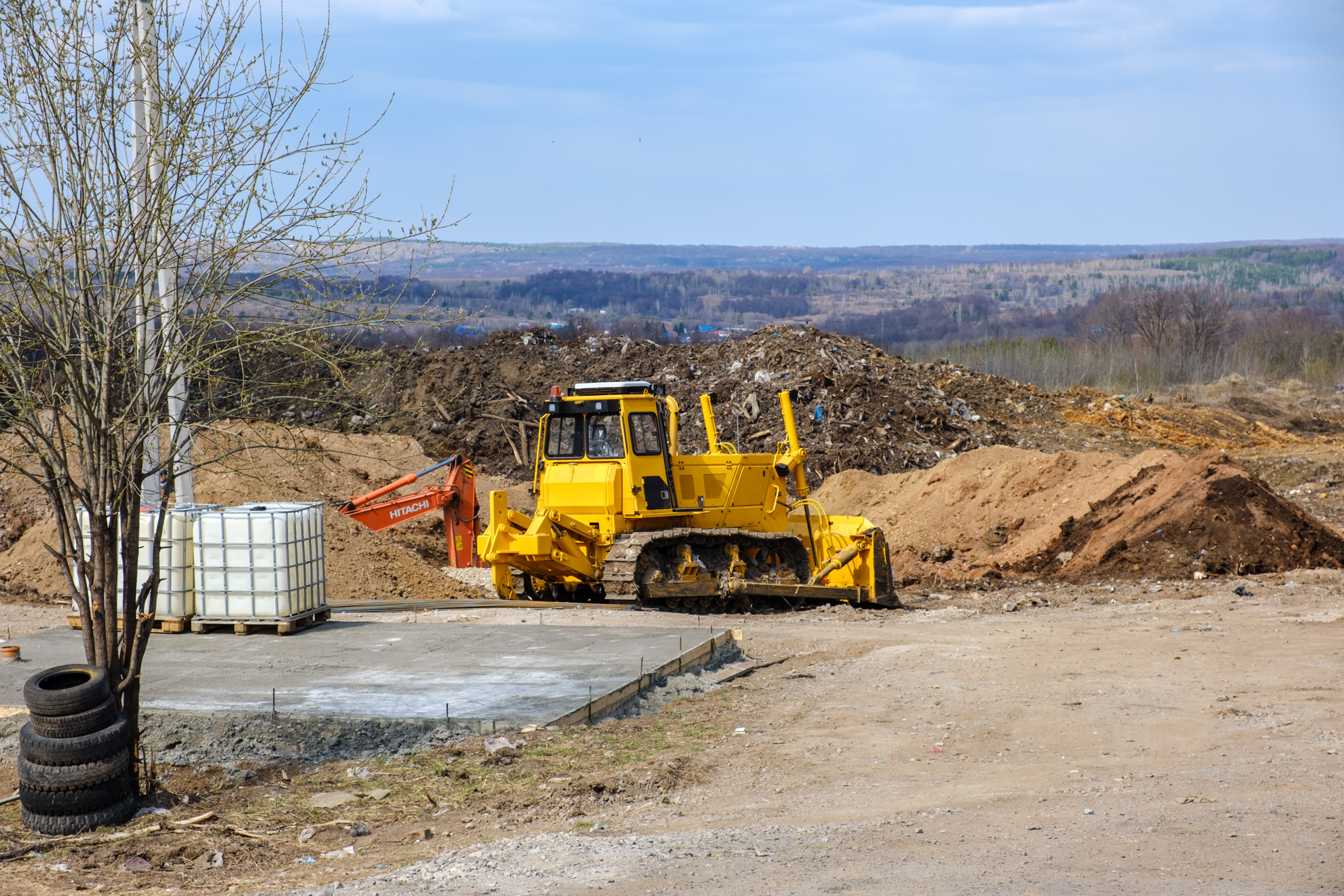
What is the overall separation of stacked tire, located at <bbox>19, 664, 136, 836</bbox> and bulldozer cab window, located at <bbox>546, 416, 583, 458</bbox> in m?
8.54

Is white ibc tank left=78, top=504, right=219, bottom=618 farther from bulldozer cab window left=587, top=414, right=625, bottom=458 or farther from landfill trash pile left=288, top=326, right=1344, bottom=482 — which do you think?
landfill trash pile left=288, top=326, right=1344, bottom=482

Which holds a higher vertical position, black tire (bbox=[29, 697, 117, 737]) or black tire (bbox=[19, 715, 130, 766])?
black tire (bbox=[29, 697, 117, 737])

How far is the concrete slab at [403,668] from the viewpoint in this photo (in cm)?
891

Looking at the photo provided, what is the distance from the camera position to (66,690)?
6.77 metres

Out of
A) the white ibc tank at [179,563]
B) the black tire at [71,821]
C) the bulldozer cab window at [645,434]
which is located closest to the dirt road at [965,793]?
the black tire at [71,821]

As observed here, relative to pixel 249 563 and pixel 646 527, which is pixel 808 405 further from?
pixel 249 563

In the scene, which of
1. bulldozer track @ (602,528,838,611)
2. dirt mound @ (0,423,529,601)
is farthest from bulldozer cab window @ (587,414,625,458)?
dirt mound @ (0,423,529,601)

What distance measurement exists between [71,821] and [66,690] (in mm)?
759

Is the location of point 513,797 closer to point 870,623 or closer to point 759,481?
point 870,623

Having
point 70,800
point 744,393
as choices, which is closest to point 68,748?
point 70,800

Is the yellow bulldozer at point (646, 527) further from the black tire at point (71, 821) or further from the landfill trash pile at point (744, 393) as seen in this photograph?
the landfill trash pile at point (744, 393)

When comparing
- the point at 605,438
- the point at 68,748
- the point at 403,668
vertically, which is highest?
the point at 605,438

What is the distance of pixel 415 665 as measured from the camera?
1038cm

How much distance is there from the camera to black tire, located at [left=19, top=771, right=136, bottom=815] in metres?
6.76
